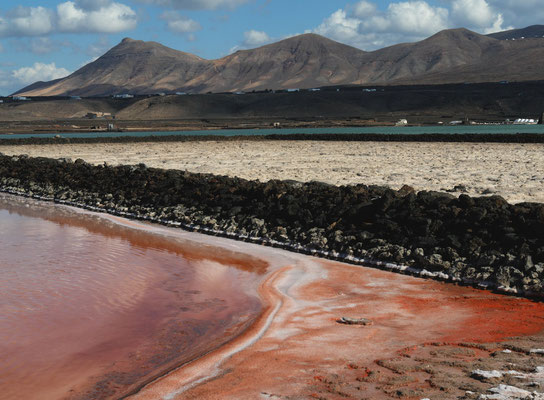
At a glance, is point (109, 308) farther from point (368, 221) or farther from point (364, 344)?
point (368, 221)

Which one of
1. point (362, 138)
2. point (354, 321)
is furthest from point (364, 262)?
point (362, 138)

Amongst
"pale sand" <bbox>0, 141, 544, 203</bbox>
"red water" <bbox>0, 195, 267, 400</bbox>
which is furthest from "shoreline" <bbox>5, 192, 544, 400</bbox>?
"pale sand" <bbox>0, 141, 544, 203</bbox>

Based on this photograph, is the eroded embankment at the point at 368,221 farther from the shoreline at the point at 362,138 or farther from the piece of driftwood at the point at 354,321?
the shoreline at the point at 362,138

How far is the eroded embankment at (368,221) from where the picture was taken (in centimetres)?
928

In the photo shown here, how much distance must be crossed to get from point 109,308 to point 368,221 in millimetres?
5058

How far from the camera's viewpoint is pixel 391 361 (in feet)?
19.6

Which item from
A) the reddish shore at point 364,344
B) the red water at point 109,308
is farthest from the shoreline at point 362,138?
the reddish shore at point 364,344

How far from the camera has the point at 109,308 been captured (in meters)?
8.16

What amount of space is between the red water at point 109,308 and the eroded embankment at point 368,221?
1355 mm

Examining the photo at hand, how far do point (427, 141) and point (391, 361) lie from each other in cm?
3515

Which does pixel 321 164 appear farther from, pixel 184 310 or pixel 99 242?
pixel 184 310

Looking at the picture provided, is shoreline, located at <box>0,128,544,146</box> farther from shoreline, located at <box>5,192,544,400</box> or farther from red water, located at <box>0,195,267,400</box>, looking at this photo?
shoreline, located at <box>5,192,544,400</box>

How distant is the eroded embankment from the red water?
53.3 inches

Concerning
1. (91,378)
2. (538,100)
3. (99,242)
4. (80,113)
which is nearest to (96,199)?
(99,242)
